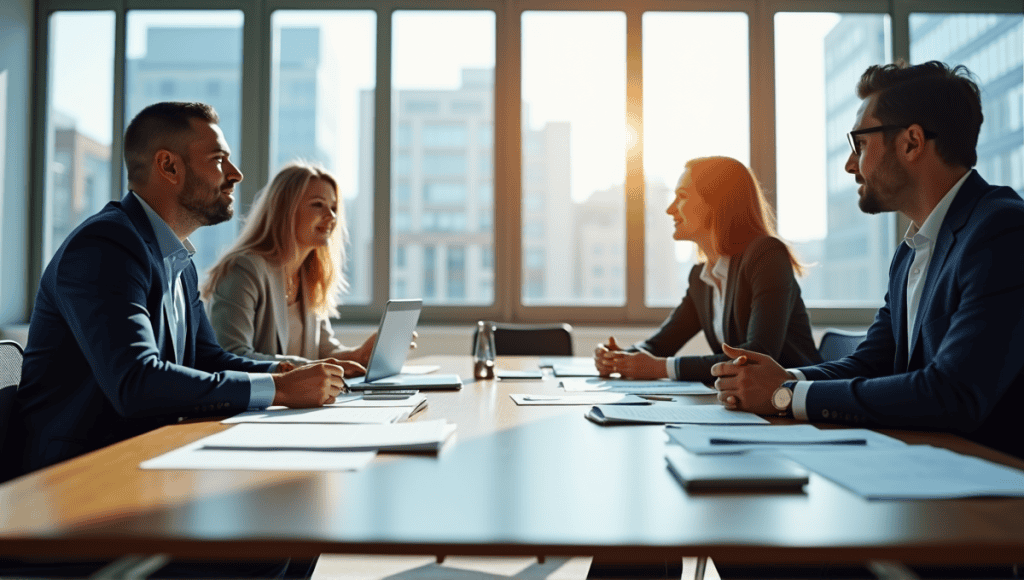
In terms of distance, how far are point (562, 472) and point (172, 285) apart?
1.27m

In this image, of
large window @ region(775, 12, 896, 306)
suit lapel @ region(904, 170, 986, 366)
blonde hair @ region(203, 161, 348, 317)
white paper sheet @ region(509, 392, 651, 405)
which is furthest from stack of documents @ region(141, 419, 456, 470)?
large window @ region(775, 12, 896, 306)

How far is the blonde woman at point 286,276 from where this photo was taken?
2521 mm

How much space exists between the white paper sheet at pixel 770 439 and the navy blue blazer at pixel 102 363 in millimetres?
872

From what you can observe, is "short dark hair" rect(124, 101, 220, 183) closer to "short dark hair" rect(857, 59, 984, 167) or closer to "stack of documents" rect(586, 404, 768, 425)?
"stack of documents" rect(586, 404, 768, 425)

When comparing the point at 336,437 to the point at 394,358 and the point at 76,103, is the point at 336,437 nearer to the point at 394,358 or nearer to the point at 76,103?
the point at 394,358

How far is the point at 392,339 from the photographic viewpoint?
7.01 ft

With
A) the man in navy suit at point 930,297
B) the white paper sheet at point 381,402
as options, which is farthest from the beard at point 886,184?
the white paper sheet at point 381,402

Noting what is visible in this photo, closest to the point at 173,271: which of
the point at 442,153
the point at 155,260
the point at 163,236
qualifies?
the point at 163,236

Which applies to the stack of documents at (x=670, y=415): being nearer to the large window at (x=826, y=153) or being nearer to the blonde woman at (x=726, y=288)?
the blonde woman at (x=726, y=288)

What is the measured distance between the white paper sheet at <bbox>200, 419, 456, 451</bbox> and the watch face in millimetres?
625

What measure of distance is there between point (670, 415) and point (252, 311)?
1684 mm

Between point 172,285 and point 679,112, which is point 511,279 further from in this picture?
point 172,285

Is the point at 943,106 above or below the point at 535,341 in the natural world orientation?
above

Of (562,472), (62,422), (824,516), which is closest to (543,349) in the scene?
(62,422)
